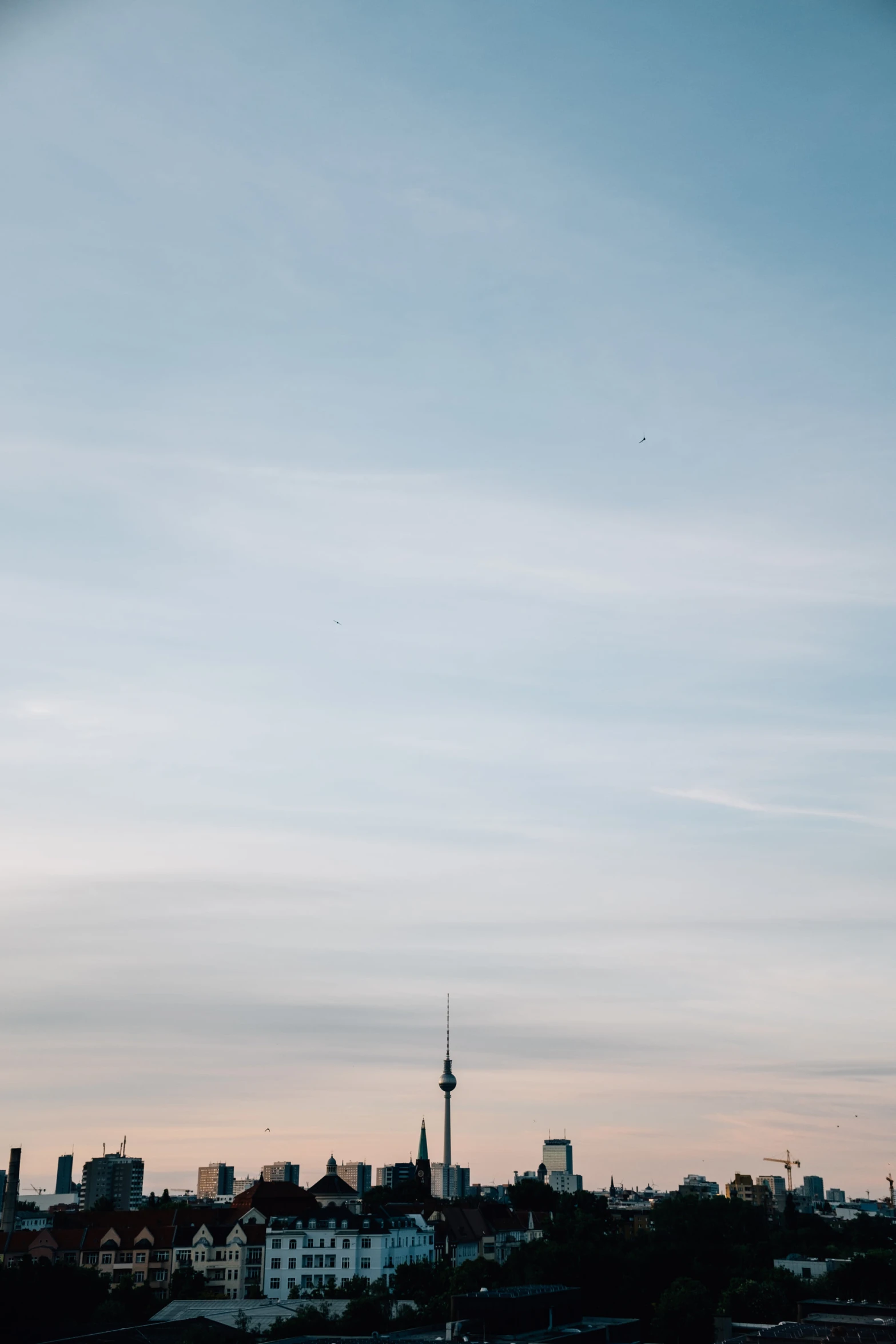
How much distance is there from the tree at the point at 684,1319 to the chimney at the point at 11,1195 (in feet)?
272

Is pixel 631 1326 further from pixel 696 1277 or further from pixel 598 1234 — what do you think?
pixel 598 1234

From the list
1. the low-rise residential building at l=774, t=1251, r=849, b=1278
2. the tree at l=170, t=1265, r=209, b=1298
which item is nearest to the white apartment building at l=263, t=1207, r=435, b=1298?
the tree at l=170, t=1265, r=209, b=1298

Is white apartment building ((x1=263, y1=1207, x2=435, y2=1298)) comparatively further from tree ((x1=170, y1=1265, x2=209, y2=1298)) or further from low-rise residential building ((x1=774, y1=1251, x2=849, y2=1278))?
low-rise residential building ((x1=774, y1=1251, x2=849, y2=1278))

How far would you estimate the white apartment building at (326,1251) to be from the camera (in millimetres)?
145250

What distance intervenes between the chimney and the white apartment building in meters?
34.8

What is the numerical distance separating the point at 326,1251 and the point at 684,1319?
46470 mm

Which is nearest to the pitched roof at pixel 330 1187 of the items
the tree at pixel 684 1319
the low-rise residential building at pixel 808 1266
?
the low-rise residential building at pixel 808 1266

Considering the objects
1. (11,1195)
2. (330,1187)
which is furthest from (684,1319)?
(11,1195)

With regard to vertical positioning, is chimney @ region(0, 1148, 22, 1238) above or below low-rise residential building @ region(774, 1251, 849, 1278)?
above

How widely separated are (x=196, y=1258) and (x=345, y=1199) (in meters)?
36.2

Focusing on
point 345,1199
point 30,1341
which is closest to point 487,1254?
point 345,1199

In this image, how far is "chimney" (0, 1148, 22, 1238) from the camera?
164m

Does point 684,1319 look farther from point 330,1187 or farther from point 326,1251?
point 330,1187

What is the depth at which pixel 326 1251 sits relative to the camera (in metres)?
147
